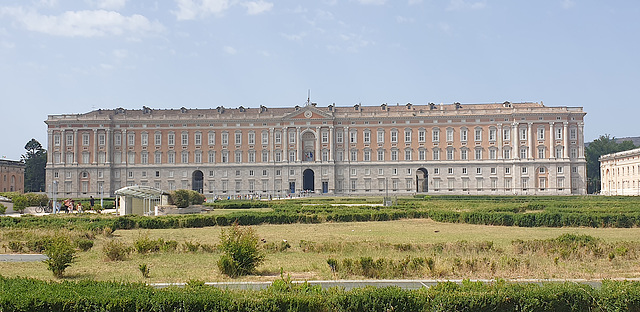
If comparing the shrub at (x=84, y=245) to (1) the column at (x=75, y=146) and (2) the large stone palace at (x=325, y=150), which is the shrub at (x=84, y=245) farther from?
(1) the column at (x=75, y=146)

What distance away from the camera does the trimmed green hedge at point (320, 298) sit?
28.0ft

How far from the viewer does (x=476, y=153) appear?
78.0 m

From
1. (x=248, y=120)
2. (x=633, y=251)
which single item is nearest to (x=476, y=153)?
(x=248, y=120)

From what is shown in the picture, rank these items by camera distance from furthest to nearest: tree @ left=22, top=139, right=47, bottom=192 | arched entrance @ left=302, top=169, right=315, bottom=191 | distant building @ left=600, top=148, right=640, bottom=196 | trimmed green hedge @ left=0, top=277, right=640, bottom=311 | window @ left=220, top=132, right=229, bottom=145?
tree @ left=22, top=139, right=47, bottom=192, arched entrance @ left=302, top=169, right=315, bottom=191, window @ left=220, top=132, right=229, bottom=145, distant building @ left=600, top=148, right=640, bottom=196, trimmed green hedge @ left=0, top=277, right=640, bottom=311

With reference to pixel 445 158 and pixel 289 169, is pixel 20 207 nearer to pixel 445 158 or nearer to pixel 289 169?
pixel 289 169

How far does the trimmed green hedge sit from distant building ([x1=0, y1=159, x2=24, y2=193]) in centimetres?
7593

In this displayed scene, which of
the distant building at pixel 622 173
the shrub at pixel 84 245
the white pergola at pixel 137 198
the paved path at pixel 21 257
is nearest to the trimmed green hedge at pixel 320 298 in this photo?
the paved path at pixel 21 257

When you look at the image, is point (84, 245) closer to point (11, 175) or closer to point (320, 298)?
point (320, 298)

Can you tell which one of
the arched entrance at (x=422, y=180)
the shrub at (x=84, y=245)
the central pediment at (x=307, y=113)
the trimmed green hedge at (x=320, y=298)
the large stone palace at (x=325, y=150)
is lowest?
the shrub at (x=84, y=245)

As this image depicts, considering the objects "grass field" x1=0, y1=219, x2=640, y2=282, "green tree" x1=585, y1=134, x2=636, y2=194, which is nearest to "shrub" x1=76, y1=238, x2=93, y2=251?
"grass field" x1=0, y1=219, x2=640, y2=282

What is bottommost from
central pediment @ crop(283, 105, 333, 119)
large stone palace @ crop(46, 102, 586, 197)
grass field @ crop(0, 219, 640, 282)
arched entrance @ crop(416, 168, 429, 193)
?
grass field @ crop(0, 219, 640, 282)

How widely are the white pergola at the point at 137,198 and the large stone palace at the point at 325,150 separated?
3820 centimetres

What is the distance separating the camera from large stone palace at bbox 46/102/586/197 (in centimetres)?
7669

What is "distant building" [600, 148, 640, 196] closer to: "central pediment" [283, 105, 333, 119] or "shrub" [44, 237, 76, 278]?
"central pediment" [283, 105, 333, 119]
